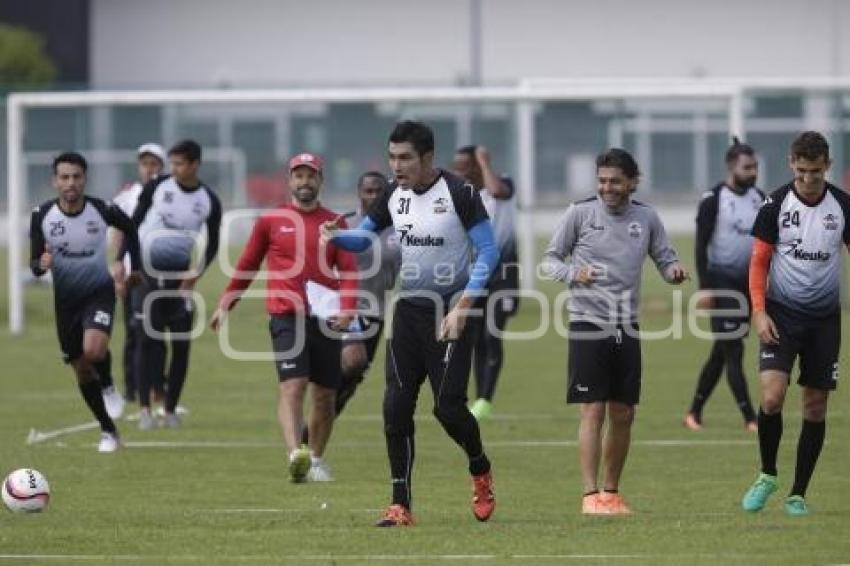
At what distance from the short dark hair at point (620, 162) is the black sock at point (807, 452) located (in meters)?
1.76

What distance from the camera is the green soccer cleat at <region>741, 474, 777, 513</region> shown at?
12.9m

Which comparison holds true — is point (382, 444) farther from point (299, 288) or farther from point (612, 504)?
point (612, 504)

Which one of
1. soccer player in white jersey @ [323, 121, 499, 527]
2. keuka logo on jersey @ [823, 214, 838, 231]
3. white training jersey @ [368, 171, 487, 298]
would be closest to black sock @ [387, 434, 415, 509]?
soccer player in white jersey @ [323, 121, 499, 527]

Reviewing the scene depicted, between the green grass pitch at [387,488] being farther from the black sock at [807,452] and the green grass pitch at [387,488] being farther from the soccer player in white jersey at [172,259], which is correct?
the soccer player in white jersey at [172,259]

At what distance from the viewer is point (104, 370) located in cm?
1809

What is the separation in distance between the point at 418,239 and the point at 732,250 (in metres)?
6.54

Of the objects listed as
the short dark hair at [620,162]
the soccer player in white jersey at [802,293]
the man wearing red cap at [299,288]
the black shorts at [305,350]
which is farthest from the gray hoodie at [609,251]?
the black shorts at [305,350]

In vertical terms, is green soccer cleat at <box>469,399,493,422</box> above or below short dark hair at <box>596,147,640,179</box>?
below

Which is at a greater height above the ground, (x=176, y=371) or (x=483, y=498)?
(x=176, y=371)

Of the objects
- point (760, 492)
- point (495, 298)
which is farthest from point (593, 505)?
point (495, 298)

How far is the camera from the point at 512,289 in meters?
20.7

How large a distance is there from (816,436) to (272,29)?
184ft

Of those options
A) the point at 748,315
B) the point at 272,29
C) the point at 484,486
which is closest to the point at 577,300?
the point at 484,486

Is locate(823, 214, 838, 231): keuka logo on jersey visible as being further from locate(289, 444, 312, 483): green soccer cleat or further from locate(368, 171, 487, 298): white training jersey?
locate(289, 444, 312, 483): green soccer cleat
